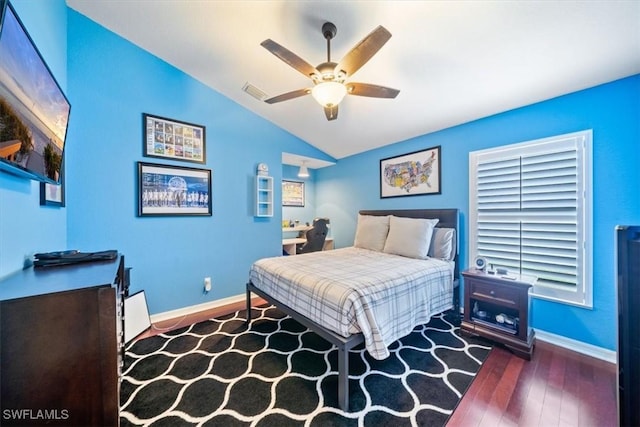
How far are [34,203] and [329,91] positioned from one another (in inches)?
82.7

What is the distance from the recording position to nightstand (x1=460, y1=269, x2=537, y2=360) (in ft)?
6.71

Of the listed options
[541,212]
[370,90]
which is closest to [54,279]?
[370,90]

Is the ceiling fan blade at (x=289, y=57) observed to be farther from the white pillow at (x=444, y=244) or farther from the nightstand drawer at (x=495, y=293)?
the nightstand drawer at (x=495, y=293)

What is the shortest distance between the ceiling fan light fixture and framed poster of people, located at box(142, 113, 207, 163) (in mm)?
1906

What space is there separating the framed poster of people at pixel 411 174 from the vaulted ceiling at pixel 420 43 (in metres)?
0.50

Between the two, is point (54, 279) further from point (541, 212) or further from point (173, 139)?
point (541, 212)

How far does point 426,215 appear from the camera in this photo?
10.6 feet

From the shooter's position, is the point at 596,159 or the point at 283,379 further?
the point at 596,159

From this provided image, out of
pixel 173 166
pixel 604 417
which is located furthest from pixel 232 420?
pixel 173 166

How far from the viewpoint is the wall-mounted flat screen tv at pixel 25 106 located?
930 millimetres

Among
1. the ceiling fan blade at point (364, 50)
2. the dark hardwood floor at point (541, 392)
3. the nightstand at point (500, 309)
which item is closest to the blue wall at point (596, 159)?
the dark hardwood floor at point (541, 392)

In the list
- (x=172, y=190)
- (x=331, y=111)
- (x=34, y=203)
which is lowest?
(x=34, y=203)

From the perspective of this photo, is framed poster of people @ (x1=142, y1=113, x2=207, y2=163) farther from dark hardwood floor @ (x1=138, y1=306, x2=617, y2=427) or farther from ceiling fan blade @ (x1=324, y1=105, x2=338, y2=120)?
→ dark hardwood floor @ (x1=138, y1=306, x2=617, y2=427)

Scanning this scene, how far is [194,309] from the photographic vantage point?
297 cm
